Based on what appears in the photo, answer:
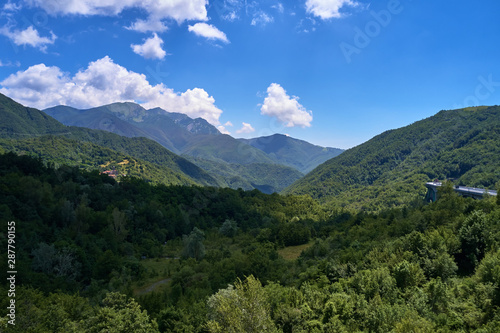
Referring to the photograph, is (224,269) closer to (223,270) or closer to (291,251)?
(223,270)

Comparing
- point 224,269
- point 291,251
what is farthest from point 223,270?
point 291,251

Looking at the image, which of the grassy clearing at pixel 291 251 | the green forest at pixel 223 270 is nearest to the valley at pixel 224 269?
the green forest at pixel 223 270

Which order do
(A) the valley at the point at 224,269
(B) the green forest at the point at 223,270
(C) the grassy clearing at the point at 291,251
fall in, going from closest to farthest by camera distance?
1. (B) the green forest at the point at 223,270
2. (A) the valley at the point at 224,269
3. (C) the grassy clearing at the point at 291,251

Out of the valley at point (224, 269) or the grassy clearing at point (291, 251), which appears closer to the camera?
the valley at point (224, 269)

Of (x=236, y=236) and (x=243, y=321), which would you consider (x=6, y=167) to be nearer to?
(x=236, y=236)

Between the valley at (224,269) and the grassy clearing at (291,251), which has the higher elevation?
the valley at (224,269)

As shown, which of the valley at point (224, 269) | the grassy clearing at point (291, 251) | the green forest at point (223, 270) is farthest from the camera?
the grassy clearing at point (291, 251)

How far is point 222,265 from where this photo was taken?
49.2 m

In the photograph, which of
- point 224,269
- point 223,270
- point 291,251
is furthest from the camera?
point 291,251

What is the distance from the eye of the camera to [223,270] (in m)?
47.0

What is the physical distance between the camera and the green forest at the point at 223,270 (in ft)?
76.1

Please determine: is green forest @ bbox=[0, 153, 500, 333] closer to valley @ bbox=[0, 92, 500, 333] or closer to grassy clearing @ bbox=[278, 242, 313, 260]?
valley @ bbox=[0, 92, 500, 333]

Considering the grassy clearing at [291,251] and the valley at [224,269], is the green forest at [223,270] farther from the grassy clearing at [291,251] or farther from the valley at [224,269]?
the grassy clearing at [291,251]

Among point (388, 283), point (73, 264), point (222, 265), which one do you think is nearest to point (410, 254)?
point (388, 283)
